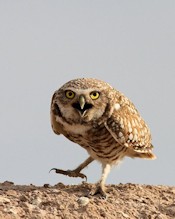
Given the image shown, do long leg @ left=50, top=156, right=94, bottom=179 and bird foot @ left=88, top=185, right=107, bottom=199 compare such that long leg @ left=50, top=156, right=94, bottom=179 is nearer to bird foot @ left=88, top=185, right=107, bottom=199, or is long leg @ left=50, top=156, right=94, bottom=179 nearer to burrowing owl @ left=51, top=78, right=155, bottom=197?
burrowing owl @ left=51, top=78, right=155, bottom=197

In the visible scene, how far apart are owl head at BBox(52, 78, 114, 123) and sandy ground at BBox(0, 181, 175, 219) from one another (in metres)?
1.07

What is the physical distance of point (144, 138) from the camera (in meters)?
10.6

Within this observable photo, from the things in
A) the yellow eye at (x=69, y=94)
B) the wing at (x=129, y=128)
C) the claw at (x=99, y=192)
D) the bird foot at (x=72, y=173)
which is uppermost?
the yellow eye at (x=69, y=94)

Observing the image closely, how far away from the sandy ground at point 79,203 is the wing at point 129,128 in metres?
0.67

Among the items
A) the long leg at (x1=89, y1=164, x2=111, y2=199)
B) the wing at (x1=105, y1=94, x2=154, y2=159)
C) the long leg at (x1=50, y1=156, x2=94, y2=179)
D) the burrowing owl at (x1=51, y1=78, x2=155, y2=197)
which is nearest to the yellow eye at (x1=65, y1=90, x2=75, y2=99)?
the burrowing owl at (x1=51, y1=78, x2=155, y2=197)

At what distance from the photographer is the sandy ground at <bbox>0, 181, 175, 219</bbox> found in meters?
9.08

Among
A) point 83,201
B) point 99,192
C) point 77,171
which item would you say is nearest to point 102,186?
point 99,192

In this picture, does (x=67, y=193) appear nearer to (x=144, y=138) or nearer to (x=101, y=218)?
(x=101, y=218)

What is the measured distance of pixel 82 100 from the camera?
9469 millimetres

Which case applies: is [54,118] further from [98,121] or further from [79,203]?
[79,203]

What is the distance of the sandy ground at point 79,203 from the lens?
9078 mm

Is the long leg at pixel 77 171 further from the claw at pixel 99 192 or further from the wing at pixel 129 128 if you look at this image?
the claw at pixel 99 192

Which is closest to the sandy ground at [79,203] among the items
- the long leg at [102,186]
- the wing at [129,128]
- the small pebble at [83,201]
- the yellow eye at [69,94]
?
the small pebble at [83,201]

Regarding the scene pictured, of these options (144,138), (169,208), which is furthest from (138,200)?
(144,138)
